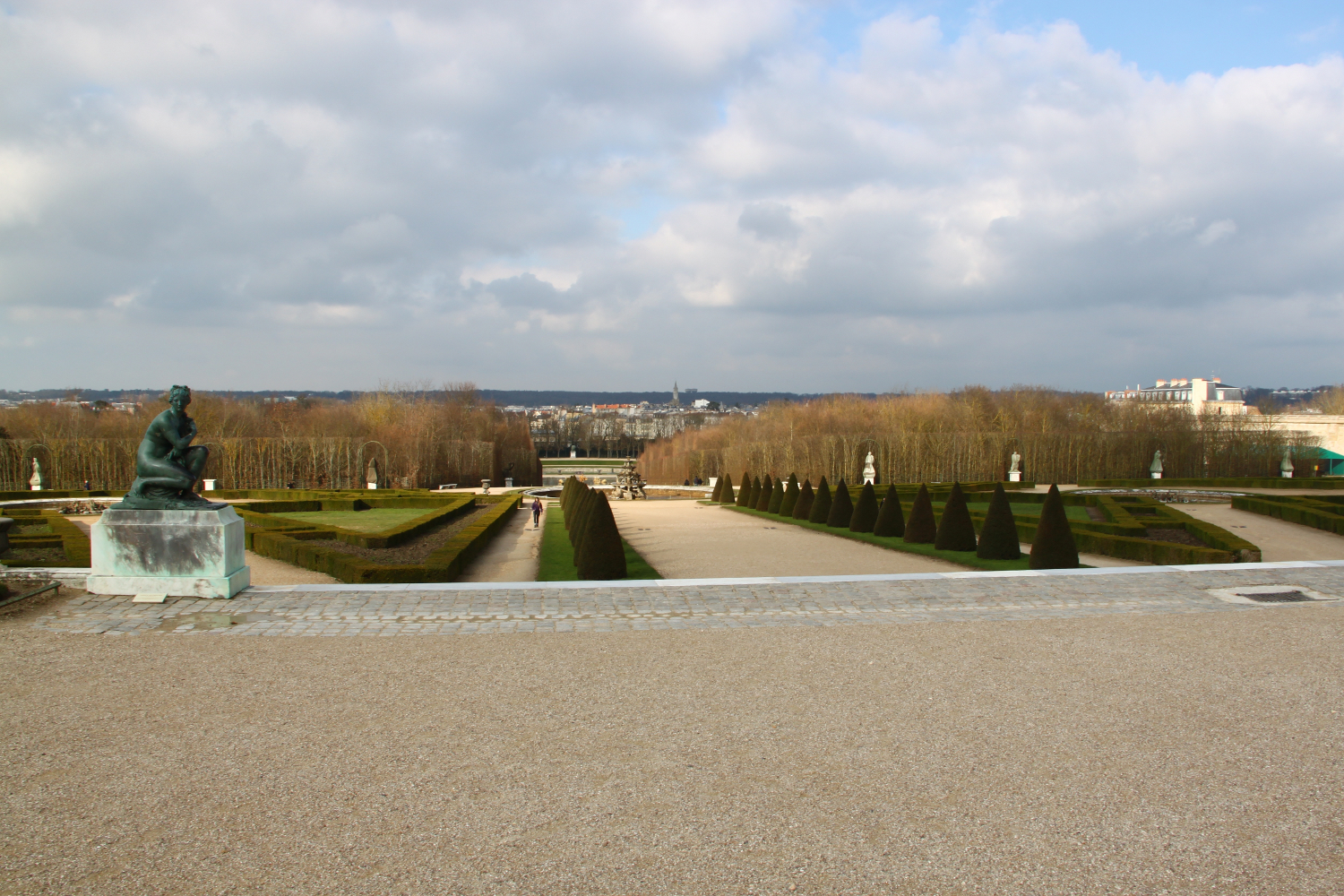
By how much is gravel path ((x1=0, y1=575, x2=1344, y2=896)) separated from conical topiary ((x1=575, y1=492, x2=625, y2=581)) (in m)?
4.43

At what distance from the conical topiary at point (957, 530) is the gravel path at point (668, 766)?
793 centimetres

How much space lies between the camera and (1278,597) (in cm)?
923

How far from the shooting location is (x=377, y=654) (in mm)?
6980

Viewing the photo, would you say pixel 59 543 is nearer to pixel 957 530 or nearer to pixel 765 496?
pixel 957 530

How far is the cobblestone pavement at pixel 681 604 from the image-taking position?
7.94 m

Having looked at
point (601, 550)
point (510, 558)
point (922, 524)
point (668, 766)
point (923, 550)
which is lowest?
point (510, 558)

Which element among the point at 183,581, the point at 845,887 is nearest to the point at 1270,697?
the point at 845,887

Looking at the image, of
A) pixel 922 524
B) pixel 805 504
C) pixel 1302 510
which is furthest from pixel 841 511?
pixel 1302 510

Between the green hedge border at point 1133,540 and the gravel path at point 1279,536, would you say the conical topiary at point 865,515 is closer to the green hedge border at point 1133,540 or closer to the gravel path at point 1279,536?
Answer: the green hedge border at point 1133,540

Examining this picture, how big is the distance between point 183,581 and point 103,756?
171 inches

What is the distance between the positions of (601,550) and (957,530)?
23.2 feet

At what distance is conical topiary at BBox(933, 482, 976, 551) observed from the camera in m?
15.3

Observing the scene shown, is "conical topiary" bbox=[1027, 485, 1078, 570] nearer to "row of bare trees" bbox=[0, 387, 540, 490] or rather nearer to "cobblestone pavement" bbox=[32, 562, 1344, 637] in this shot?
"cobblestone pavement" bbox=[32, 562, 1344, 637]

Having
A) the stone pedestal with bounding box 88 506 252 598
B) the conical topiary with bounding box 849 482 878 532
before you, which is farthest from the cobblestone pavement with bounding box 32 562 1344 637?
the conical topiary with bounding box 849 482 878 532
